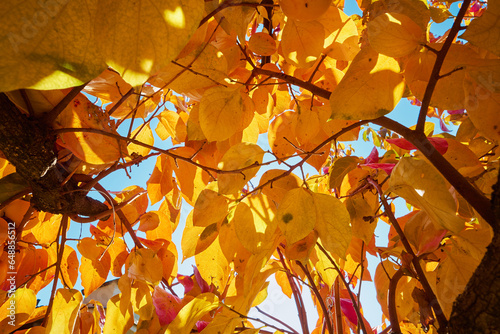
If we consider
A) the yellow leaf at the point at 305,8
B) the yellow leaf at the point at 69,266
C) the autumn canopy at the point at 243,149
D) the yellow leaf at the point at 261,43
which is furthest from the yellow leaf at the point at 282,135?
the yellow leaf at the point at 69,266

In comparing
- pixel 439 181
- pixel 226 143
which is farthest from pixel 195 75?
pixel 439 181

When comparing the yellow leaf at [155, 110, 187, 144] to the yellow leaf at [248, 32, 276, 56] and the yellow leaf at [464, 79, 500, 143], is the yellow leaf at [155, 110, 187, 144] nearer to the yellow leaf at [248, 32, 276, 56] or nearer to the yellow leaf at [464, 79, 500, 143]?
the yellow leaf at [248, 32, 276, 56]

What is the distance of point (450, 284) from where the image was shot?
342mm

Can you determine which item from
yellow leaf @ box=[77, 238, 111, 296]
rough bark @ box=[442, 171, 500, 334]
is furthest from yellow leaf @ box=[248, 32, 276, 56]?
yellow leaf @ box=[77, 238, 111, 296]

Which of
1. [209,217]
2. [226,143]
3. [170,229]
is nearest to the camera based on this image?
[209,217]

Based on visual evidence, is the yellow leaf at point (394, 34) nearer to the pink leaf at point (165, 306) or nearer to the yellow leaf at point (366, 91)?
the yellow leaf at point (366, 91)

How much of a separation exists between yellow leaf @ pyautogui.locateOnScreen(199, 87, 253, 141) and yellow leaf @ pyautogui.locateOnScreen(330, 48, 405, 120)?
6.1 inches

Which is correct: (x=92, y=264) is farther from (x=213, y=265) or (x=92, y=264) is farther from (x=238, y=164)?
(x=238, y=164)

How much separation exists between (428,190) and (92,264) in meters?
0.63

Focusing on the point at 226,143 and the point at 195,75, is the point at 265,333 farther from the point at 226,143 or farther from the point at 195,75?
the point at 195,75

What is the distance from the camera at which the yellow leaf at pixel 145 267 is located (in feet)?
1.72

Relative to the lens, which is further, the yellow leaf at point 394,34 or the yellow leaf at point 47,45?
the yellow leaf at point 394,34

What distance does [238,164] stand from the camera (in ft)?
1.43

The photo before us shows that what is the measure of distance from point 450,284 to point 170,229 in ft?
1.85
